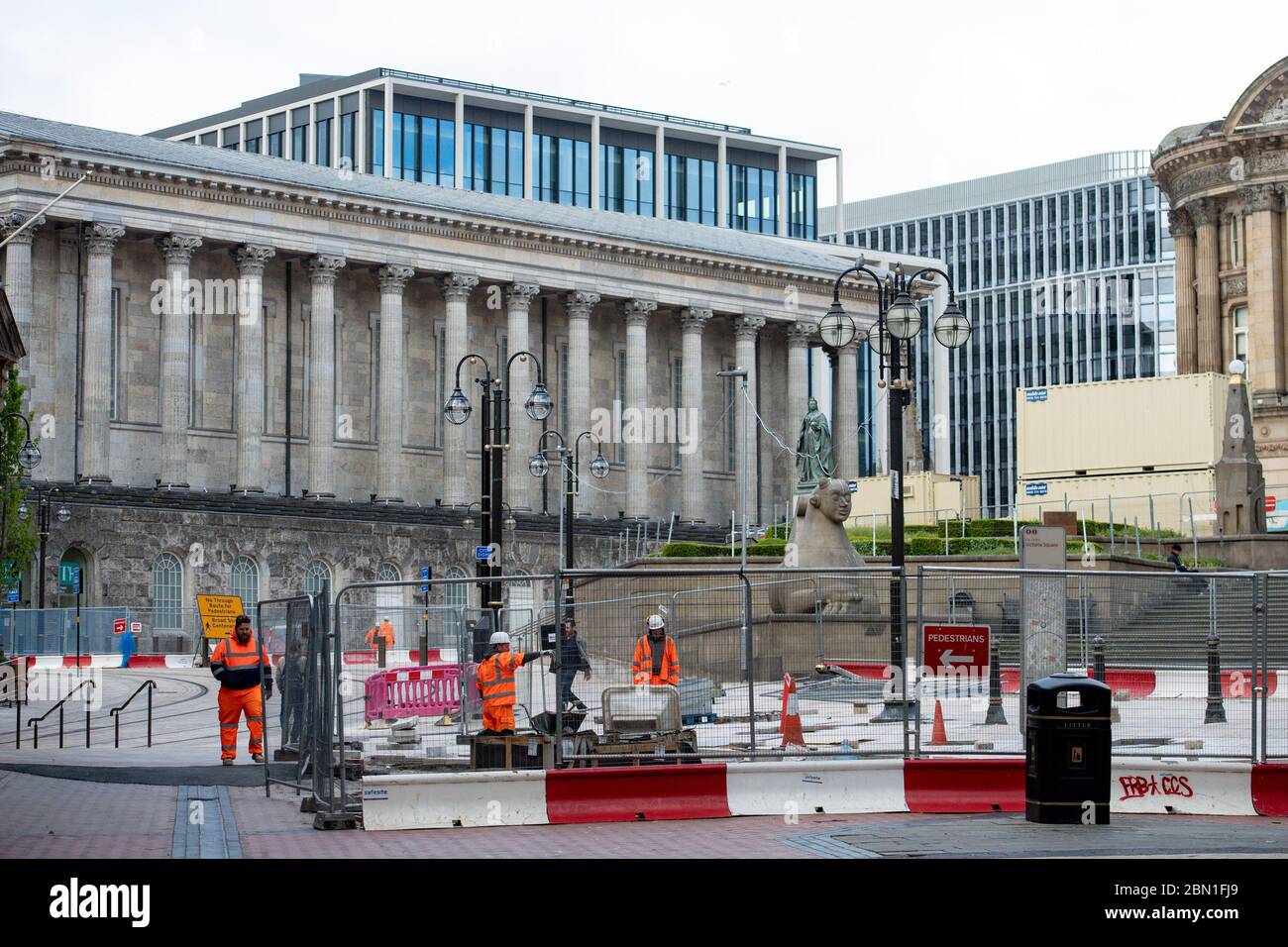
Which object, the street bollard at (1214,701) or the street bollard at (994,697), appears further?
the street bollard at (994,697)

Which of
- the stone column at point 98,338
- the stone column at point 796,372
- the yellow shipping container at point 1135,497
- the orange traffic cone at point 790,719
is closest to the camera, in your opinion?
the orange traffic cone at point 790,719

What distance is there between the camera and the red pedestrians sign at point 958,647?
18.6 metres

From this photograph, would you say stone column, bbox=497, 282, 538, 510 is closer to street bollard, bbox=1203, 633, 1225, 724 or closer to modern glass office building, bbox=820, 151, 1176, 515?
modern glass office building, bbox=820, 151, 1176, 515

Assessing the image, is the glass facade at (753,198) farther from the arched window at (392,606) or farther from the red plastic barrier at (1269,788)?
the red plastic barrier at (1269,788)

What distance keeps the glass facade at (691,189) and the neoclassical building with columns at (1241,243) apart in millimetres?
53077

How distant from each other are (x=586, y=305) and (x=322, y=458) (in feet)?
47.8

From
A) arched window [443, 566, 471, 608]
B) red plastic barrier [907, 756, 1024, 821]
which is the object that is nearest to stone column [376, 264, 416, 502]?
arched window [443, 566, 471, 608]

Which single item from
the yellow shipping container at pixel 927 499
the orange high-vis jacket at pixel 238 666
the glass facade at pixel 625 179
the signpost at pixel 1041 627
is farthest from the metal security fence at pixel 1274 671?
the glass facade at pixel 625 179

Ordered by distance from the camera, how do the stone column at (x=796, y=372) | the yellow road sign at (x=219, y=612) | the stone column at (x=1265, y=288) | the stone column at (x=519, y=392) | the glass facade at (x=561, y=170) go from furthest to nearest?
the glass facade at (x=561, y=170), the stone column at (x=796, y=372), the stone column at (x=519, y=392), the stone column at (x=1265, y=288), the yellow road sign at (x=219, y=612)

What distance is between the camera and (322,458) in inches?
2972

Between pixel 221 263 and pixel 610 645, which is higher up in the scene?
pixel 221 263

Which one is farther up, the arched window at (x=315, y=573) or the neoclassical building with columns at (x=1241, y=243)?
the neoclassical building with columns at (x=1241, y=243)
